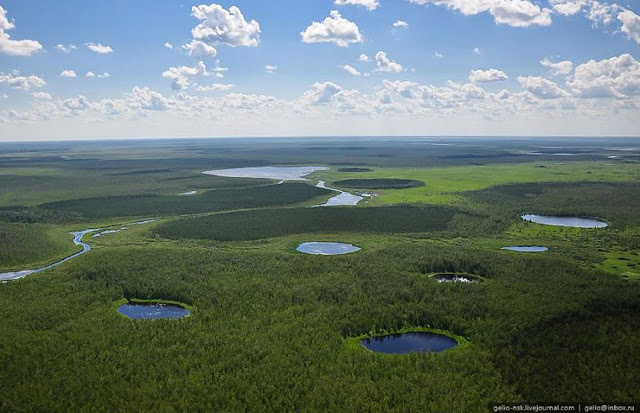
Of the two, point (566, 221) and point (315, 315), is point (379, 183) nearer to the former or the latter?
point (566, 221)

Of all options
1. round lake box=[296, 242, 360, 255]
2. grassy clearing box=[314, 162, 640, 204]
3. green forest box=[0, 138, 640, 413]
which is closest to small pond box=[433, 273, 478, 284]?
green forest box=[0, 138, 640, 413]

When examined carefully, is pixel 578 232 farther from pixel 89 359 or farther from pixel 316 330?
pixel 89 359

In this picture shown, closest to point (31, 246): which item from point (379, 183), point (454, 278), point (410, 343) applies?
point (410, 343)

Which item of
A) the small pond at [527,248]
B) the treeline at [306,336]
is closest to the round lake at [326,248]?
the treeline at [306,336]

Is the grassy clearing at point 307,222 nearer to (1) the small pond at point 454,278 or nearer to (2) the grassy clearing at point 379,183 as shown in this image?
(1) the small pond at point 454,278

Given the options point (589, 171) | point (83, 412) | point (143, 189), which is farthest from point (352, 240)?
point (589, 171)

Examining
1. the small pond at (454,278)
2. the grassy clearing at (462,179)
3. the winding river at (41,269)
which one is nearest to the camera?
the small pond at (454,278)
